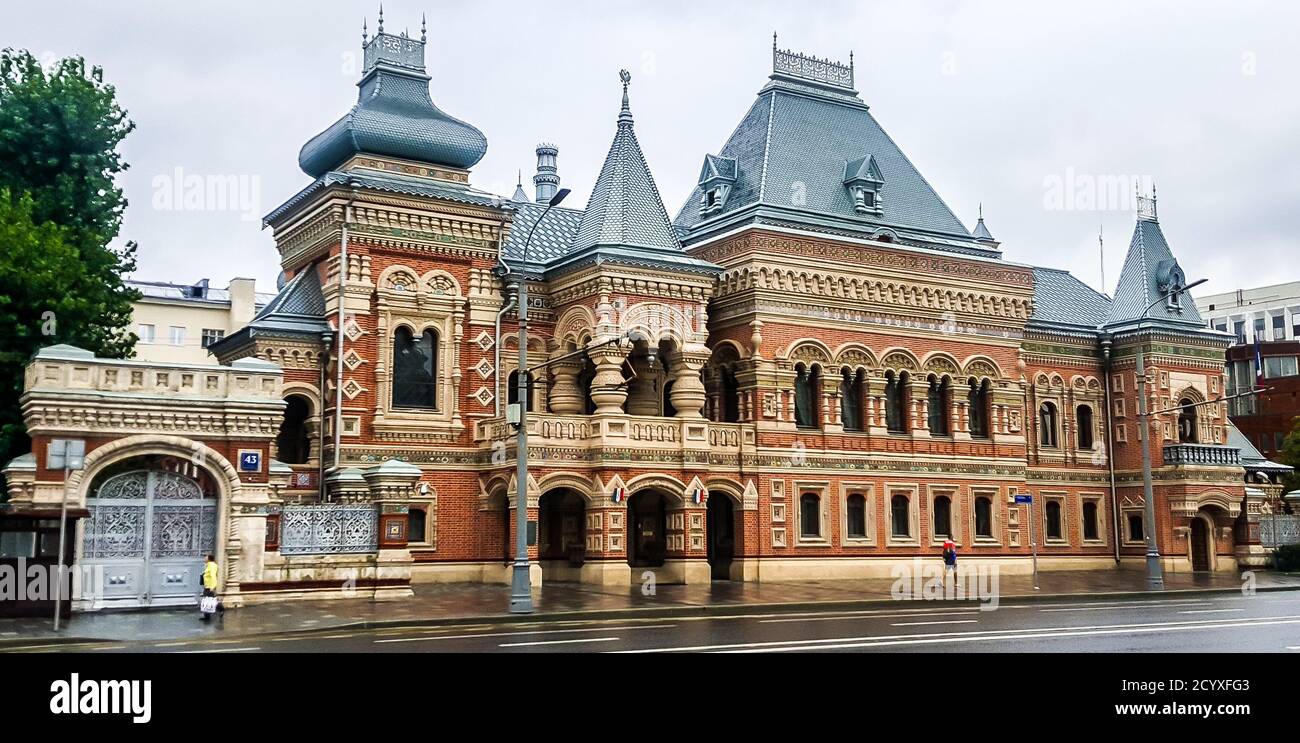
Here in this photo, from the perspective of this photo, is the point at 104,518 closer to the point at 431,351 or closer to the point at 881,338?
the point at 431,351

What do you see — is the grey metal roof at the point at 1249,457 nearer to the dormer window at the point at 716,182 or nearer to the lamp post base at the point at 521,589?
the dormer window at the point at 716,182

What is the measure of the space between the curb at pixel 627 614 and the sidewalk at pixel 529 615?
26 mm

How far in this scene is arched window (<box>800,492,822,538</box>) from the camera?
37969mm

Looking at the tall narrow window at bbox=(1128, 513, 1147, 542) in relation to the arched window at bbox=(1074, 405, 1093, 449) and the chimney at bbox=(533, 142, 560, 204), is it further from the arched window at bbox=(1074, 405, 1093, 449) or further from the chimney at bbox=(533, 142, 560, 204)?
the chimney at bbox=(533, 142, 560, 204)

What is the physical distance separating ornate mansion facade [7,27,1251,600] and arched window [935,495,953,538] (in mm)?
86

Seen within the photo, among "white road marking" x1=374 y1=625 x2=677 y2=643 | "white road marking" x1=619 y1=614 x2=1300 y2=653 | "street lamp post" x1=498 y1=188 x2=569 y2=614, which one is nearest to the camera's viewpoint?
"white road marking" x1=619 y1=614 x2=1300 y2=653

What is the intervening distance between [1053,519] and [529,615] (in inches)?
1096

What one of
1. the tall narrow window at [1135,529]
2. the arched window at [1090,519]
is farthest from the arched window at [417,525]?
the tall narrow window at [1135,529]

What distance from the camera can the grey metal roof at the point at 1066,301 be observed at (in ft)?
157

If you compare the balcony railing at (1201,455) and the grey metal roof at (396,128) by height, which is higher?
the grey metal roof at (396,128)

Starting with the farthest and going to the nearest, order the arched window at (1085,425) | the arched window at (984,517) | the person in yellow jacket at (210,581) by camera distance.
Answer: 1. the arched window at (1085,425)
2. the arched window at (984,517)
3. the person in yellow jacket at (210,581)

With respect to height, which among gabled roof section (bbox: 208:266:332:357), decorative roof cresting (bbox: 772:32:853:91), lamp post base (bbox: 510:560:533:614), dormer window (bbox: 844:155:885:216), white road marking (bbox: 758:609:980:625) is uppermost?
decorative roof cresting (bbox: 772:32:853:91)

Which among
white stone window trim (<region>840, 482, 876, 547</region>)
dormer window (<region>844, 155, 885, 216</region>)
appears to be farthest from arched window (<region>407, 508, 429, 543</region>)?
dormer window (<region>844, 155, 885, 216</region>)

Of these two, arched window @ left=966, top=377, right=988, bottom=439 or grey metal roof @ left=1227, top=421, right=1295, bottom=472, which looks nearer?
arched window @ left=966, top=377, right=988, bottom=439
